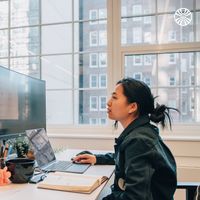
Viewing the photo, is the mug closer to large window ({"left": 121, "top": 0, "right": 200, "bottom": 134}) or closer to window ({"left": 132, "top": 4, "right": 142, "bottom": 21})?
large window ({"left": 121, "top": 0, "right": 200, "bottom": 134})

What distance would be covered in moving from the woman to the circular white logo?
1453 millimetres

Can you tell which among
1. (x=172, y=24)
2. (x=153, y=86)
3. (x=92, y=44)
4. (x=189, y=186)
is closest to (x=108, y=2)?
(x=92, y=44)

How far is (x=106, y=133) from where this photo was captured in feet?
8.25

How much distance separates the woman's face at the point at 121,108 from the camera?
127 cm

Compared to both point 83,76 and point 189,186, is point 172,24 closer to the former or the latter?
point 83,76

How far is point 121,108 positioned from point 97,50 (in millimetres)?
1486

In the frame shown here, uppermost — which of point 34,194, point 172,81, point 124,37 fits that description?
point 124,37

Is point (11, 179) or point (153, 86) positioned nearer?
point (11, 179)

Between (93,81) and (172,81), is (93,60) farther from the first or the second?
(172,81)

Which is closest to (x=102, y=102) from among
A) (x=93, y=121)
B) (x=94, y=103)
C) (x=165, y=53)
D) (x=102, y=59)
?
(x=94, y=103)

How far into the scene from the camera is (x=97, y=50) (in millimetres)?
2672

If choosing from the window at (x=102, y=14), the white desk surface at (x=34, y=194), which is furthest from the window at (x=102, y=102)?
the white desk surface at (x=34, y=194)

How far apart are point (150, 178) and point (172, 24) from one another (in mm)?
1852

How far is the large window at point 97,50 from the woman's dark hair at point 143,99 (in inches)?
48.9
